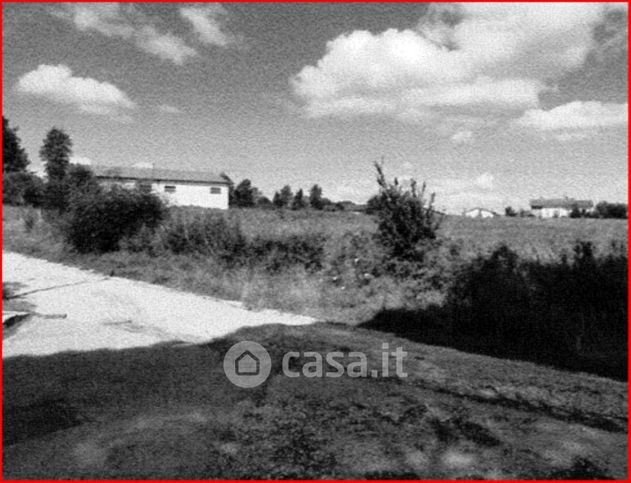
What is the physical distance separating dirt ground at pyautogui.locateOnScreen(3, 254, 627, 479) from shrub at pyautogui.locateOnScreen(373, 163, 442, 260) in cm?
373

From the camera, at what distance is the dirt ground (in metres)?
3.23

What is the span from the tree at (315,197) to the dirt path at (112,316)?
232ft

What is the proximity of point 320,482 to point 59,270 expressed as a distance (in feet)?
41.1

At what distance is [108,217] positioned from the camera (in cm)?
1549

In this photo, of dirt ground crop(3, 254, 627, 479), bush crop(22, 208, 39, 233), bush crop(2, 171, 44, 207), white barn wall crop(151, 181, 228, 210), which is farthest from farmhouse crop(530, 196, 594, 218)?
dirt ground crop(3, 254, 627, 479)

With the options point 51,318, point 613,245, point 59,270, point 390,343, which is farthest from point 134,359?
point 59,270

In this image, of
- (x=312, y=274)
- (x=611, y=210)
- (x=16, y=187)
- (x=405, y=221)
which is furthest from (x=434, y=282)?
(x=611, y=210)

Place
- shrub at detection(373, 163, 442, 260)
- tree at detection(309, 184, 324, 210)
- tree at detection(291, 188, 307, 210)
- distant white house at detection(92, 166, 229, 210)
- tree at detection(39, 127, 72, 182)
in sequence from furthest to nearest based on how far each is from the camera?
tree at detection(309, 184, 324, 210) < tree at detection(291, 188, 307, 210) < tree at detection(39, 127, 72, 182) < distant white house at detection(92, 166, 229, 210) < shrub at detection(373, 163, 442, 260)

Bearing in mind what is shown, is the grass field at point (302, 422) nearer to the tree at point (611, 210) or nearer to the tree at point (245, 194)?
the tree at point (245, 194)

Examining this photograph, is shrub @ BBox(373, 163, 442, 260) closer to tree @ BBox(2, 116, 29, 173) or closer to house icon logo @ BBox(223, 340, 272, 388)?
house icon logo @ BBox(223, 340, 272, 388)

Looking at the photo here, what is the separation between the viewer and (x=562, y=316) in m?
6.89

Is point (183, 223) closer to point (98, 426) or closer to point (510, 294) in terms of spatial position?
point (510, 294)

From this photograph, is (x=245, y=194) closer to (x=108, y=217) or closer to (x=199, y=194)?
(x=199, y=194)

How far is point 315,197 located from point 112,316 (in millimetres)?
78522
